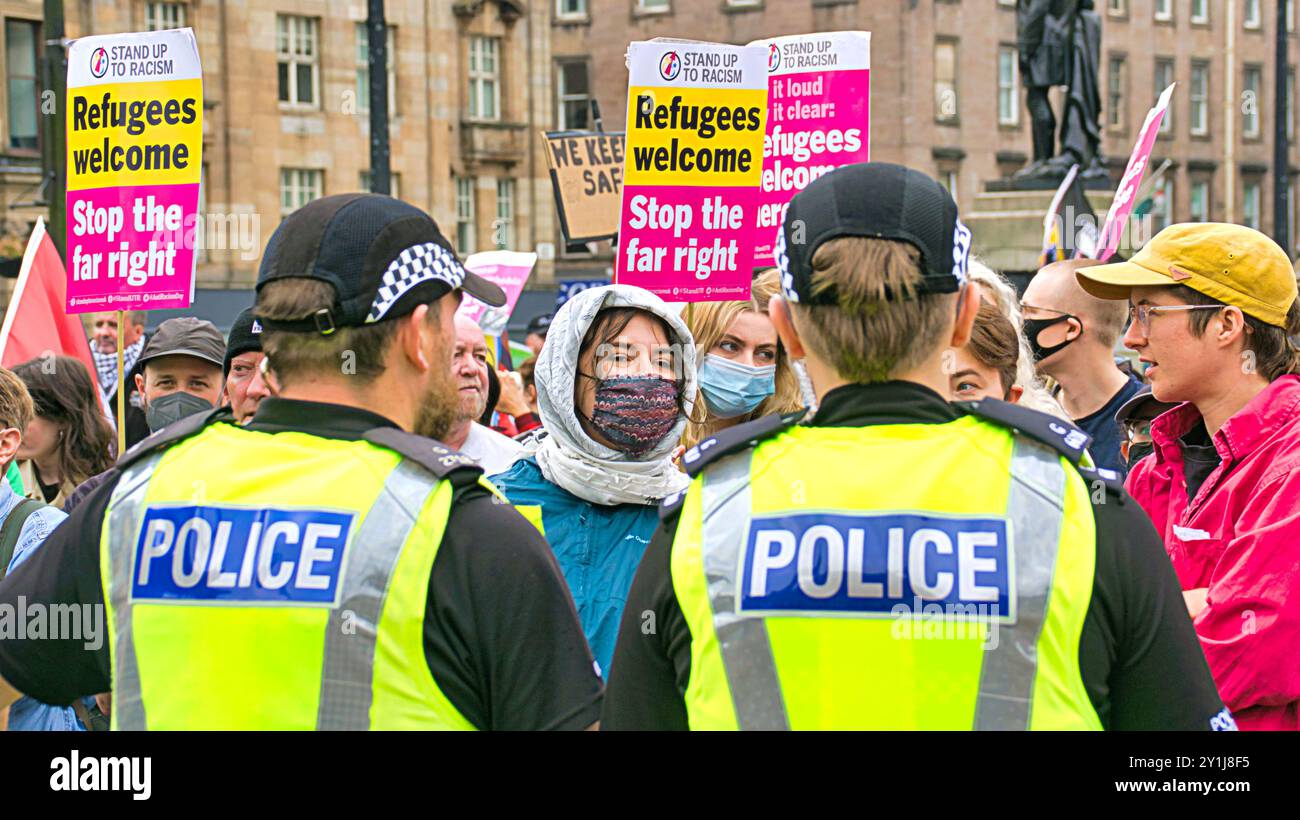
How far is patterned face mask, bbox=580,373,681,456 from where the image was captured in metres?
4.24

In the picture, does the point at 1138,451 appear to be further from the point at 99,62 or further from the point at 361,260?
the point at 99,62

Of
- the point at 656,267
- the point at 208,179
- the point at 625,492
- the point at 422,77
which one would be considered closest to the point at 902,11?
the point at 422,77

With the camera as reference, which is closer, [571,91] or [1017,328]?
[1017,328]

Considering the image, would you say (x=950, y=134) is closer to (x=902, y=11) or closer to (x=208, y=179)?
(x=902, y=11)

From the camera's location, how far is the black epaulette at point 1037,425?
2424mm

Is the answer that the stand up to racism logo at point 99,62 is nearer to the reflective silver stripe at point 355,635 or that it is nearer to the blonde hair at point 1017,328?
the blonde hair at point 1017,328

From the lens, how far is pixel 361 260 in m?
2.66

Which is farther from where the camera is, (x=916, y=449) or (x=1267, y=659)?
(x=1267, y=659)

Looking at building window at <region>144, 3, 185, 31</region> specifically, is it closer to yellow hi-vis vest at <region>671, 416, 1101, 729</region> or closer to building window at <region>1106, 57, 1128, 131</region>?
building window at <region>1106, 57, 1128, 131</region>

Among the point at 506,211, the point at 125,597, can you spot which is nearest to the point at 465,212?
the point at 506,211

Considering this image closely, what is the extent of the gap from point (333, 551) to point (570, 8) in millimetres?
49830

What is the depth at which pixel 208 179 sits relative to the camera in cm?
3378

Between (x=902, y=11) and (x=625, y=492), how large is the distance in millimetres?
43558

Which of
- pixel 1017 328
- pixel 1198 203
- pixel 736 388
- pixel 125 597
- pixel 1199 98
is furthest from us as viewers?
pixel 1199 98
